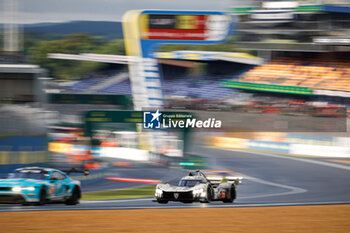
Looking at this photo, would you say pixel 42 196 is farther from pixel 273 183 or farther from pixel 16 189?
pixel 273 183

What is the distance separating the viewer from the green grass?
552 inches

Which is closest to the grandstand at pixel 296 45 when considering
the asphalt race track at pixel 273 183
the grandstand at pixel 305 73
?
the grandstand at pixel 305 73

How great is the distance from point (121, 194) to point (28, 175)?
15.6 feet

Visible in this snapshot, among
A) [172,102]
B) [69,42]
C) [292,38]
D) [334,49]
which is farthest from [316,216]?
[69,42]

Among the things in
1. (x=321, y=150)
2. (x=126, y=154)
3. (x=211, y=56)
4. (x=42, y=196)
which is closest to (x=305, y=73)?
(x=211, y=56)

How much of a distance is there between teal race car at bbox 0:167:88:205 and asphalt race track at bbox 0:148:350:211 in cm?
139

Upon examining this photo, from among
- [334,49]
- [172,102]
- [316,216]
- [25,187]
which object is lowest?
[316,216]

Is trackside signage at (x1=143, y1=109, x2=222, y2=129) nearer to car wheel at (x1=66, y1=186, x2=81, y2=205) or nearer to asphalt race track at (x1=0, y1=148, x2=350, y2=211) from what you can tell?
asphalt race track at (x1=0, y1=148, x2=350, y2=211)

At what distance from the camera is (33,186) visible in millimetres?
Answer: 10086

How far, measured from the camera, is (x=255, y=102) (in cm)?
3219

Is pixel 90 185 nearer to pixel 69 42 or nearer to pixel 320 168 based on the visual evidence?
pixel 320 168

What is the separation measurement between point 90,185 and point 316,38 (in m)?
24.0

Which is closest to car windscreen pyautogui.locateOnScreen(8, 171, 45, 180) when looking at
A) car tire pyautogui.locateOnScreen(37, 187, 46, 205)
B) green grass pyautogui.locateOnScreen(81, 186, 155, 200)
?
car tire pyautogui.locateOnScreen(37, 187, 46, 205)

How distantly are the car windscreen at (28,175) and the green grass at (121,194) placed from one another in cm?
335
